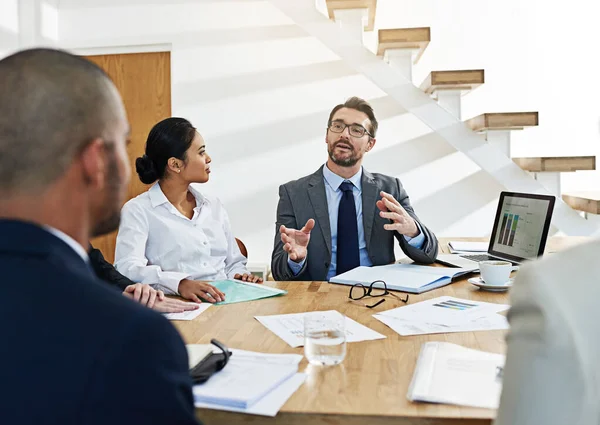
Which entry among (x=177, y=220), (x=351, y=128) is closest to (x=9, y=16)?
(x=177, y=220)

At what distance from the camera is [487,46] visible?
13.1 ft

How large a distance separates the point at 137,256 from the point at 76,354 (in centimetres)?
157

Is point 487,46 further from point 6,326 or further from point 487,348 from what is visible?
point 6,326

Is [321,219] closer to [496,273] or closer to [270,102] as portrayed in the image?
[496,273]

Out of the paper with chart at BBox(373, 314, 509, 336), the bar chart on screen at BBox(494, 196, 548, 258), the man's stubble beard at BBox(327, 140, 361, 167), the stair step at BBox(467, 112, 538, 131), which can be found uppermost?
the stair step at BBox(467, 112, 538, 131)

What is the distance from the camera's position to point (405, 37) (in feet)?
11.3

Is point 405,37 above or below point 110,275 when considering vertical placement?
above

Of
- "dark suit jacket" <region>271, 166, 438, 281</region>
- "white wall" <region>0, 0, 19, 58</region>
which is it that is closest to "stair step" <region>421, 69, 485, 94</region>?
"dark suit jacket" <region>271, 166, 438, 281</region>

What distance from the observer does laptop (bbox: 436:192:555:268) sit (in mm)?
2082

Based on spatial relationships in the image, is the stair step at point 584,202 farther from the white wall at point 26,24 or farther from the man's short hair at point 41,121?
the white wall at point 26,24

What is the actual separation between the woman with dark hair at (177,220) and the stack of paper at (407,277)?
35 cm

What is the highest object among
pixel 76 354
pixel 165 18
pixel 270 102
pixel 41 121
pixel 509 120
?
pixel 165 18

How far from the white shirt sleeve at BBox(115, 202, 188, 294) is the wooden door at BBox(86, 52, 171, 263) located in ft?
6.91

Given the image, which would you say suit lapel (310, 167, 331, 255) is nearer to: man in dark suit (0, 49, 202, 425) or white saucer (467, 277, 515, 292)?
white saucer (467, 277, 515, 292)
